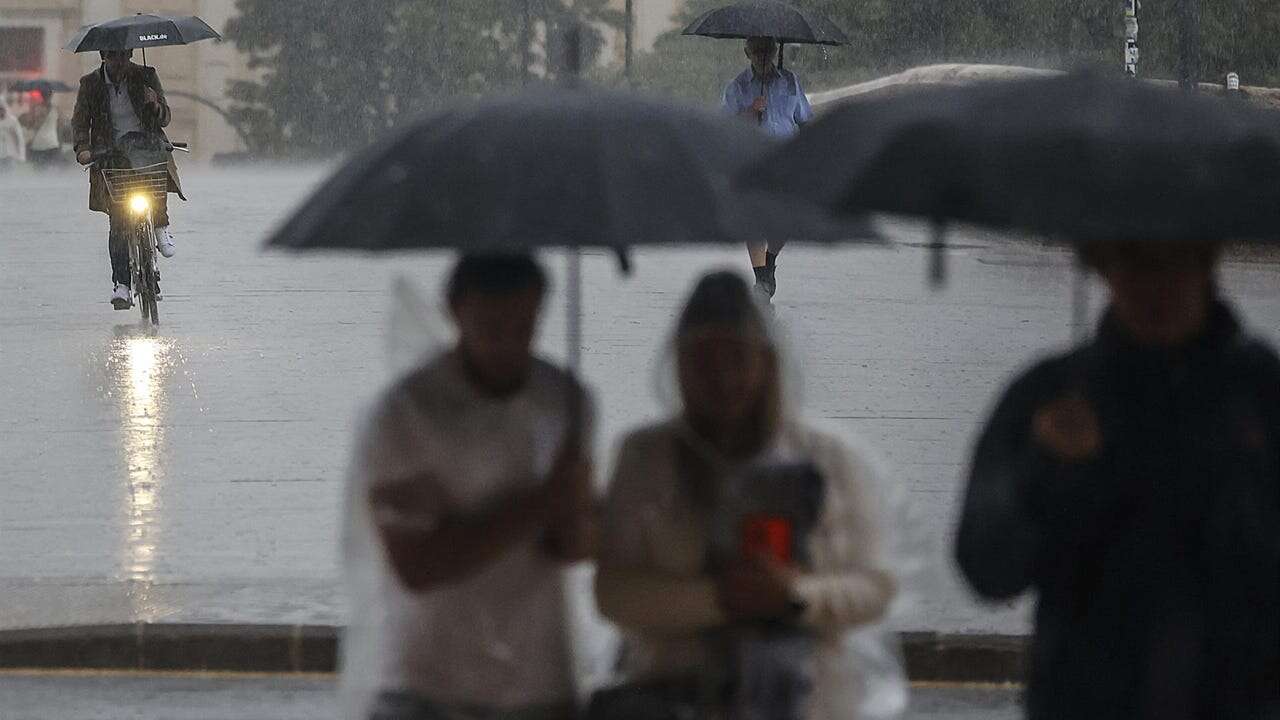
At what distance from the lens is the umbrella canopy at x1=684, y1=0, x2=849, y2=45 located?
15102mm

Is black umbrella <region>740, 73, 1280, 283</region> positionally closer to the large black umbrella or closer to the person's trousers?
the large black umbrella

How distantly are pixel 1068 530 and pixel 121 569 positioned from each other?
4.86m

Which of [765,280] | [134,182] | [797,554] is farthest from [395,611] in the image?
[134,182]

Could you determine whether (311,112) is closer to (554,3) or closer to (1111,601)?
(554,3)

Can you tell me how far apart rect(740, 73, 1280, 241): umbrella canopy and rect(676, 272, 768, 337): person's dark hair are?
23cm

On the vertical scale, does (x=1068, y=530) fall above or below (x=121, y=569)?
above

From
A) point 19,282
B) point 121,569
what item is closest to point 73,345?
point 19,282

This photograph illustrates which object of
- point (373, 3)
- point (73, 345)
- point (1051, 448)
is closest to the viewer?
point (1051, 448)

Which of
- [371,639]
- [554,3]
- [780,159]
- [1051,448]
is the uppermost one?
[554,3]

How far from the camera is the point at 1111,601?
3.34m

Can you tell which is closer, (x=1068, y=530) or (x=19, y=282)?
(x=1068, y=530)

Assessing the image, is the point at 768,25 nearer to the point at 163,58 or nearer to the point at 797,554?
the point at 797,554

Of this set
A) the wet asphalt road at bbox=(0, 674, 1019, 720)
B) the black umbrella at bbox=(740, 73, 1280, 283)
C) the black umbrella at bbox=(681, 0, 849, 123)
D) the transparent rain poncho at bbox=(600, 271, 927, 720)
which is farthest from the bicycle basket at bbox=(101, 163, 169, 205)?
the black umbrella at bbox=(740, 73, 1280, 283)

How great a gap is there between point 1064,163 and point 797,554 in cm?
80
